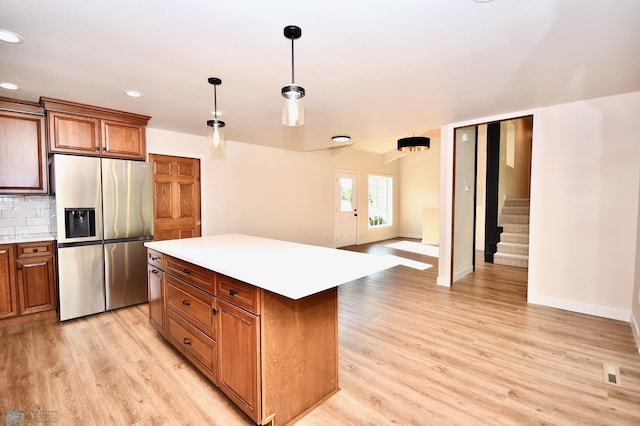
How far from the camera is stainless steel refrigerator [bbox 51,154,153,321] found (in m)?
3.12

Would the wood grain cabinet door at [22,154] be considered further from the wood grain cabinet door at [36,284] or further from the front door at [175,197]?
the front door at [175,197]

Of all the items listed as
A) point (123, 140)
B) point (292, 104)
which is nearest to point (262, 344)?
point (292, 104)

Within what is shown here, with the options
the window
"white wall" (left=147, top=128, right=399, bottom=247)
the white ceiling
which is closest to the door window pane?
"white wall" (left=147, top=128, right=399, bottom=247)

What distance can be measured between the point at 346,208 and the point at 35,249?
5.92 meters

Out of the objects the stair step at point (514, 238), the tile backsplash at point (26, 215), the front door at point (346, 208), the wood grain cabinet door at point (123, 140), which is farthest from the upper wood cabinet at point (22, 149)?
the stair step at point (514, 238)

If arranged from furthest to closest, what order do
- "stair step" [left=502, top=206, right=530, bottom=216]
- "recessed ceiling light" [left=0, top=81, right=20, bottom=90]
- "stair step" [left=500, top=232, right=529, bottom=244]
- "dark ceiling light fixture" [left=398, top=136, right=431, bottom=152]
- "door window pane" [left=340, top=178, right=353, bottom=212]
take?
"door window pane" [left=340, top=178, right=353, bottom=212]
"stair step" [left=502, top=206, right=530, bottom=216]
"dark ceiling light fixture" [left=398, top=136, right=431, bottom=152]
"stair step" [left=500, top=232, right=529, bottom=244]
"recessed ceiling light" [left=0, top=81, right=20, bottom=90]

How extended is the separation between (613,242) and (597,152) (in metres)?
0.95

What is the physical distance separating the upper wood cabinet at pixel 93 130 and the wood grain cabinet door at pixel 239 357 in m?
2.73

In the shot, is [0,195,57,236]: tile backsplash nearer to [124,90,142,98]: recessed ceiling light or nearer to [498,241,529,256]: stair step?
[124,90,142,98]: recessed ceiling light

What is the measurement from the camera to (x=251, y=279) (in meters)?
1.48

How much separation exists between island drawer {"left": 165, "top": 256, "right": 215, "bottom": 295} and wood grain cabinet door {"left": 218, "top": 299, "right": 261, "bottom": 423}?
Result: 0.56ft

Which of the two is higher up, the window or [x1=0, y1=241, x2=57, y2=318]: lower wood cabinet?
the window

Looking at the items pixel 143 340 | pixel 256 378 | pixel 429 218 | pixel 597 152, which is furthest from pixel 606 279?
pixel 429 218

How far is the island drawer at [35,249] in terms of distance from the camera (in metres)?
3.03
